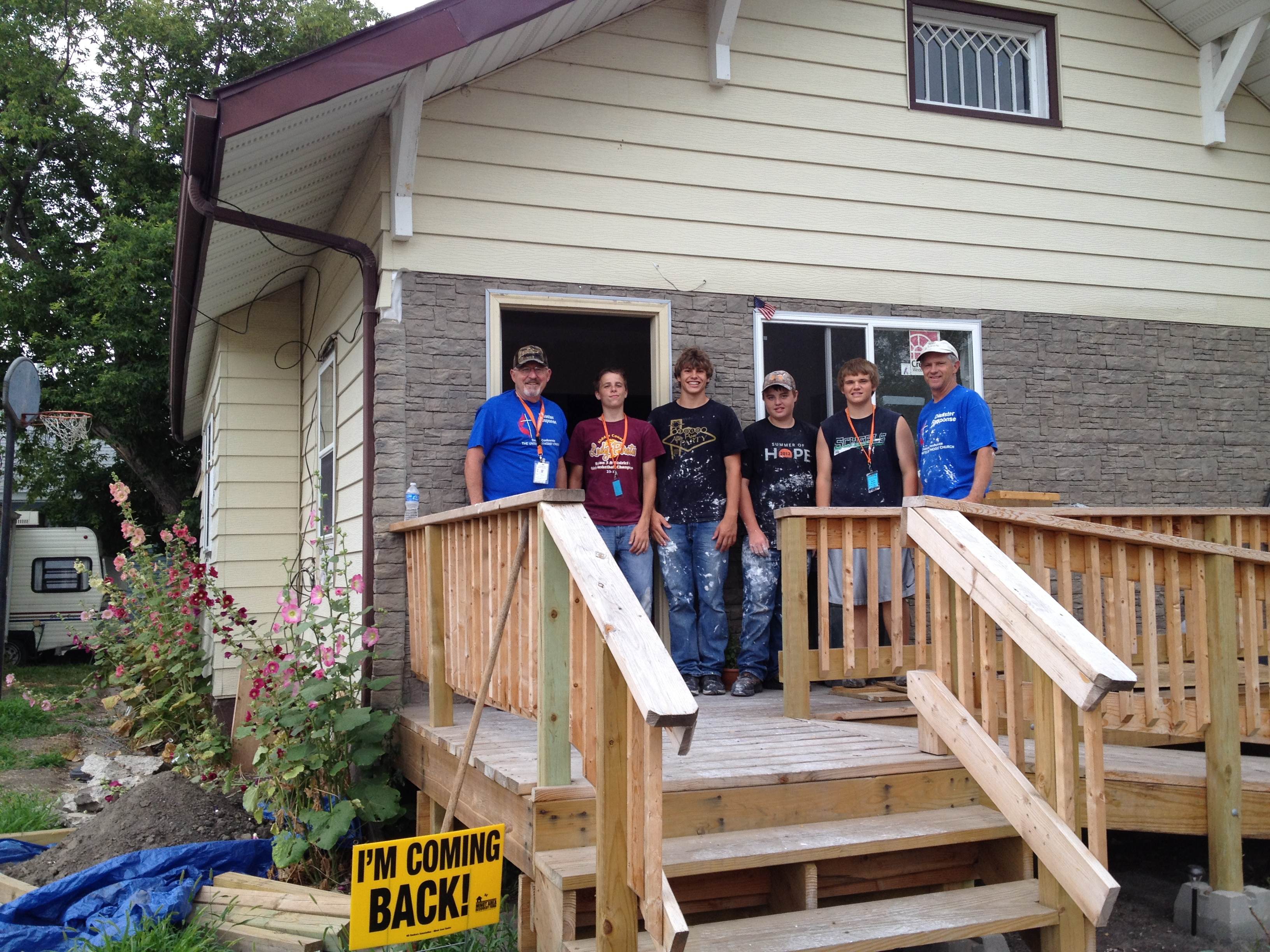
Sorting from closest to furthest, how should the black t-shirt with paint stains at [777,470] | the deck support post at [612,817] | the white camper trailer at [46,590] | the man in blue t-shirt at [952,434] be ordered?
the deck support post at [612,817] → the man in blue t-shirt at [952,434] → the black t-shirt with paint stains at [777,470] → the white camper trailer at [46,590]

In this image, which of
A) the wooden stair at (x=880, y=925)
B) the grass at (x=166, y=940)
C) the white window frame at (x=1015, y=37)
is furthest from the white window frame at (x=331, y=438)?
the white window frame at (x=1015, y=37)

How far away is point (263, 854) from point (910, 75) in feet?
18.6

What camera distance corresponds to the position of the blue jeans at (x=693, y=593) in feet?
17.9

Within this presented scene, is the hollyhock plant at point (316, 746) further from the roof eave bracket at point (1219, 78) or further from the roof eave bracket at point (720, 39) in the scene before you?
the roof eave bracket at point (1219, 78)

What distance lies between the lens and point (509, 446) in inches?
204

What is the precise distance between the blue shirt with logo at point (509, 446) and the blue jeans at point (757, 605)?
3.72 ft

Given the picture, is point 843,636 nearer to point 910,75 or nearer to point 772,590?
point 772,590

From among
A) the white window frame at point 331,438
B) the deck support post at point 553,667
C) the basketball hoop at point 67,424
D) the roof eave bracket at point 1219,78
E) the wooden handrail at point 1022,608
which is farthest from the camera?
the basketball hoop at point 67,424

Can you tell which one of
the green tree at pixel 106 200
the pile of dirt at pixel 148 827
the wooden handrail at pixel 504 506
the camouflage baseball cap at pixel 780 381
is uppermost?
the green tree at pixel 106 200

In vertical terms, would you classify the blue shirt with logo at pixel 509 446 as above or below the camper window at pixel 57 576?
above

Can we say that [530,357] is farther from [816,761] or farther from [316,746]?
[816,761]

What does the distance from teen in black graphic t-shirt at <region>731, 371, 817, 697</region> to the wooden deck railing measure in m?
1.69

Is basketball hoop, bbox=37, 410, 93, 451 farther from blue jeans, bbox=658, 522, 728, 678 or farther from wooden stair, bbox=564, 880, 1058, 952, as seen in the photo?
wooden stair, bbox=564, 880, 1058, 952

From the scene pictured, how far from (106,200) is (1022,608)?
70.1 ft
